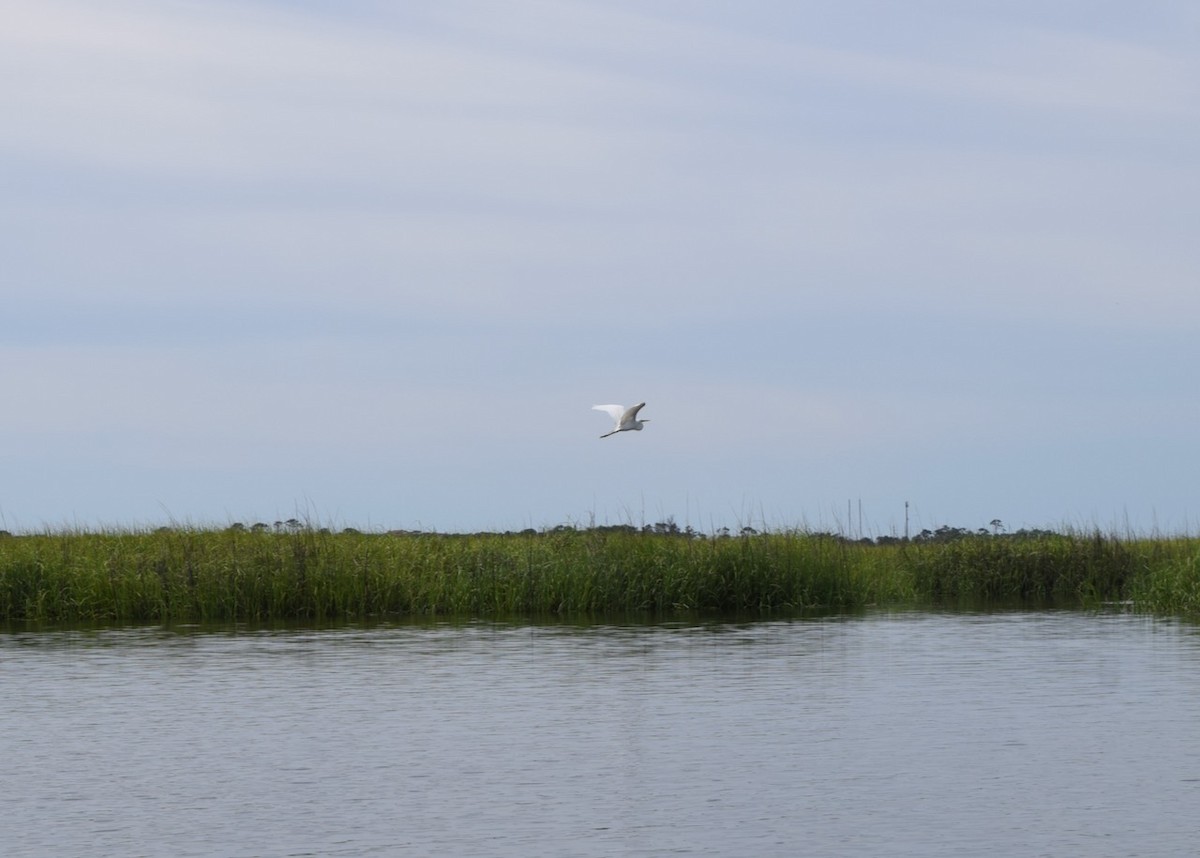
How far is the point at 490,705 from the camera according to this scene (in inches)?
667

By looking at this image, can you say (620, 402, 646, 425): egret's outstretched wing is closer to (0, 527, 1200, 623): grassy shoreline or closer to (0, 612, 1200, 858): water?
(0, 527, 1200, 623): grassy shoreline

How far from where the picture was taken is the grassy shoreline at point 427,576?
92.9 ft

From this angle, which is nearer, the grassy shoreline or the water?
the water

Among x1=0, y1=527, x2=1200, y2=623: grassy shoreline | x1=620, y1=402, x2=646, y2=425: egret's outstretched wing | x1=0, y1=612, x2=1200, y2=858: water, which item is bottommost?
x1=0, y1=612, x2=1200, y2=858: water

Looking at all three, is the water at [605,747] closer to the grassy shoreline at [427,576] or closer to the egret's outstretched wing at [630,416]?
the grassy shoreline at [427,576]

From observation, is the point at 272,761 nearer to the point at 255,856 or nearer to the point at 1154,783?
the point at 255,856

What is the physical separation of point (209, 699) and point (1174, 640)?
45.7 ft

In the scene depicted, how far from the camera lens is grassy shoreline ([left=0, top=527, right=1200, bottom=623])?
92.9 ft

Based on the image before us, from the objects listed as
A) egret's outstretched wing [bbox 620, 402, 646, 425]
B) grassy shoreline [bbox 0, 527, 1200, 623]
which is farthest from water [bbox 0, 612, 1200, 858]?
egret's outstretched wing [bbox 620, 402, 646, 425]

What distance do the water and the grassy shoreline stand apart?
4701 mm

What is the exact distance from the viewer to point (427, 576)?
2942 cm

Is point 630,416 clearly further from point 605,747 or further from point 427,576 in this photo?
point 605,747

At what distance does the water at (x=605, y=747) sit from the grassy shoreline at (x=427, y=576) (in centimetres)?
470

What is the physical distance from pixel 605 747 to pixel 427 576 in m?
15.7
